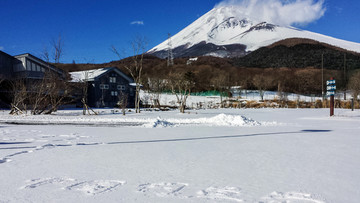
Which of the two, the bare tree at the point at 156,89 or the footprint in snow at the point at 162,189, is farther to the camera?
the bare tree at the point at 156,89

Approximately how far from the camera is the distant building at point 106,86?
31.3 m

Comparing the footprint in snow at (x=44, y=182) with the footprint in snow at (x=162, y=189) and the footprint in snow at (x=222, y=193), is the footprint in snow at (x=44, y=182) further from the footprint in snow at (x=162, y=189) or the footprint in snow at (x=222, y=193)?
the footprint in snow at (x=222, y=193)

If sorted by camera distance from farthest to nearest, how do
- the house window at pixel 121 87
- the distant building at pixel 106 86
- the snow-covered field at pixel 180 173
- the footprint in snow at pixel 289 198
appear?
the house window at pixel 121 87
the distant building at pixel 106 86
the snow-covered field at pixel 180 173
the footprint in snow at pixel 289 198

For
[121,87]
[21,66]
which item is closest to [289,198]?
[21,66]

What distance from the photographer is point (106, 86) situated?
3281 cm

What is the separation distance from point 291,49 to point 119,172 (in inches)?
3767

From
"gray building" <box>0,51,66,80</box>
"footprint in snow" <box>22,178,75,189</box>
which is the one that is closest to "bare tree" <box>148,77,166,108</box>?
"gray building" <box>0,51,66,80</box>

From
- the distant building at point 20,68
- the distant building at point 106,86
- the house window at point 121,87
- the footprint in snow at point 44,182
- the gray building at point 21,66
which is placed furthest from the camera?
the house window at point 121,87

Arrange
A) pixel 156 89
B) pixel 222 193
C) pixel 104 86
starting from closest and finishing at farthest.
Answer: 1. pixel 222 193
2. pixel 104 86
3. pixel 156 89

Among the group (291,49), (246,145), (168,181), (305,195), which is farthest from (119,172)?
(291,49)

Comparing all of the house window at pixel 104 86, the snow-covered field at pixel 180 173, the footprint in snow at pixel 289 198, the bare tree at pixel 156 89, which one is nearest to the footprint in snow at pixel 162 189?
the snow-covered field at pixel 180 173

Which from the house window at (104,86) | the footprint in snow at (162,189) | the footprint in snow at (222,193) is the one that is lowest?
the footprint in snow at (162,189)

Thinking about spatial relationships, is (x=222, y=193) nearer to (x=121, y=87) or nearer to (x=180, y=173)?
(x=180, y=173)

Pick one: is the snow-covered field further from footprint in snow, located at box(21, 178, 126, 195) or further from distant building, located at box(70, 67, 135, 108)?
distant building, located at box(70, 67, 135, 108)
